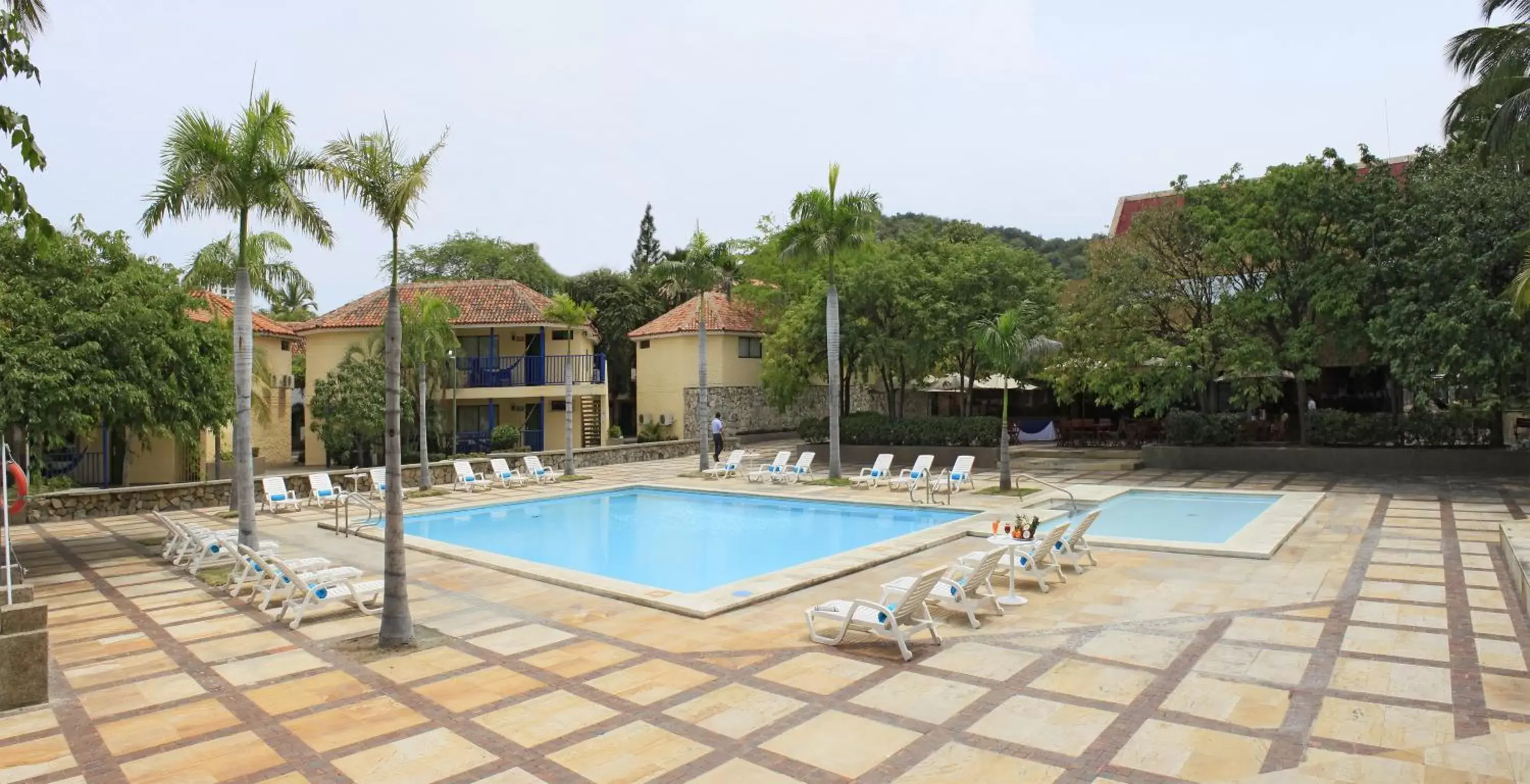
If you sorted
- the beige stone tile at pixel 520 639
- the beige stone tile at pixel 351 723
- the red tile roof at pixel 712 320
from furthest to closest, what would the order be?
the red tile roof at pixel 712 320 < the beige stone tile at pixel 520 639 < the beige stone tile at pixel 351 723

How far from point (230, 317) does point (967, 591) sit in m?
20.9

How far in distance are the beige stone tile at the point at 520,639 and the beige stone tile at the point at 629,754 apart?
7.49ft

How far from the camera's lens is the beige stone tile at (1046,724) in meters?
5.51

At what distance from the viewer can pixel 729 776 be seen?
509 centimetres

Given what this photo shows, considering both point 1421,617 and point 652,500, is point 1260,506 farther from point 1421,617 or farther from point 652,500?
point 652,500

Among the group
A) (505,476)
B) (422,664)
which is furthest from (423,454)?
(422,664)

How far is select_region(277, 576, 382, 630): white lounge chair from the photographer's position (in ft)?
29.1

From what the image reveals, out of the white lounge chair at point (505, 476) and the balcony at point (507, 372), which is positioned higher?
the balcony at point (507, 372)

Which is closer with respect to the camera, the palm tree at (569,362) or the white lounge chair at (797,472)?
the white lounge chair at (797,472)

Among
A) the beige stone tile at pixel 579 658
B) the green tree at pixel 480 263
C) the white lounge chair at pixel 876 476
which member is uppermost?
the green tree at pixel 480 263

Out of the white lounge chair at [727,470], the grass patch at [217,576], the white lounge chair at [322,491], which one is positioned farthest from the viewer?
the white lounge chair at [727,470]

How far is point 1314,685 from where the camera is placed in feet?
21.3

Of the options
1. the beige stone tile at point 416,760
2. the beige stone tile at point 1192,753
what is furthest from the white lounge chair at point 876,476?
the beige stone tile at point 416,760

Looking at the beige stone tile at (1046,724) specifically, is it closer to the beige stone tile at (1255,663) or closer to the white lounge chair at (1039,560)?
the beige stone tile at (1255,663)
